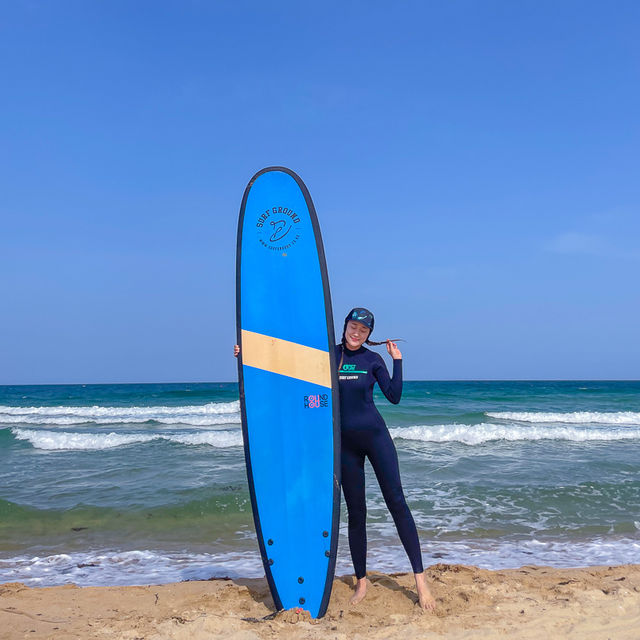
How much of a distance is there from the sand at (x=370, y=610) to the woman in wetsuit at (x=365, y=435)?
307 mm

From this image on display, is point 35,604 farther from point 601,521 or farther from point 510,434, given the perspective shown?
point 510,434

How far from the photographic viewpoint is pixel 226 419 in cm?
1933

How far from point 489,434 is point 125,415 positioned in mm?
14107

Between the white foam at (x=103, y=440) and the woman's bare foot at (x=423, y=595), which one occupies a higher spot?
the woman's bare foot at (x=423, y=595)

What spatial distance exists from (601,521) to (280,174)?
15.6 feet

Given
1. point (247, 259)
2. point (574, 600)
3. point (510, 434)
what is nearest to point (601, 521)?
point (574, 600)

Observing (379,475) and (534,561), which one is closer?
(379,475)

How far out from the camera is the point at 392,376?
322cm

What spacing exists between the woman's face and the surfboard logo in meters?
0.68

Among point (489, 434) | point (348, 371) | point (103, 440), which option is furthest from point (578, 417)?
point (348, 371)

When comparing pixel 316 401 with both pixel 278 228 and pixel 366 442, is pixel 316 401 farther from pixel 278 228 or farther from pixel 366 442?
pixel 278 228

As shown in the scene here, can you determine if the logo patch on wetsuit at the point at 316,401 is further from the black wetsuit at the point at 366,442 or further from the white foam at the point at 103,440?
the white foam at the point at 103,440

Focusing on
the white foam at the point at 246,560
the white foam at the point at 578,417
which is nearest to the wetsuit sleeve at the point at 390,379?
the white foam at the point at 246,560

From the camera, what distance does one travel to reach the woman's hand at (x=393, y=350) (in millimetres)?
3256
